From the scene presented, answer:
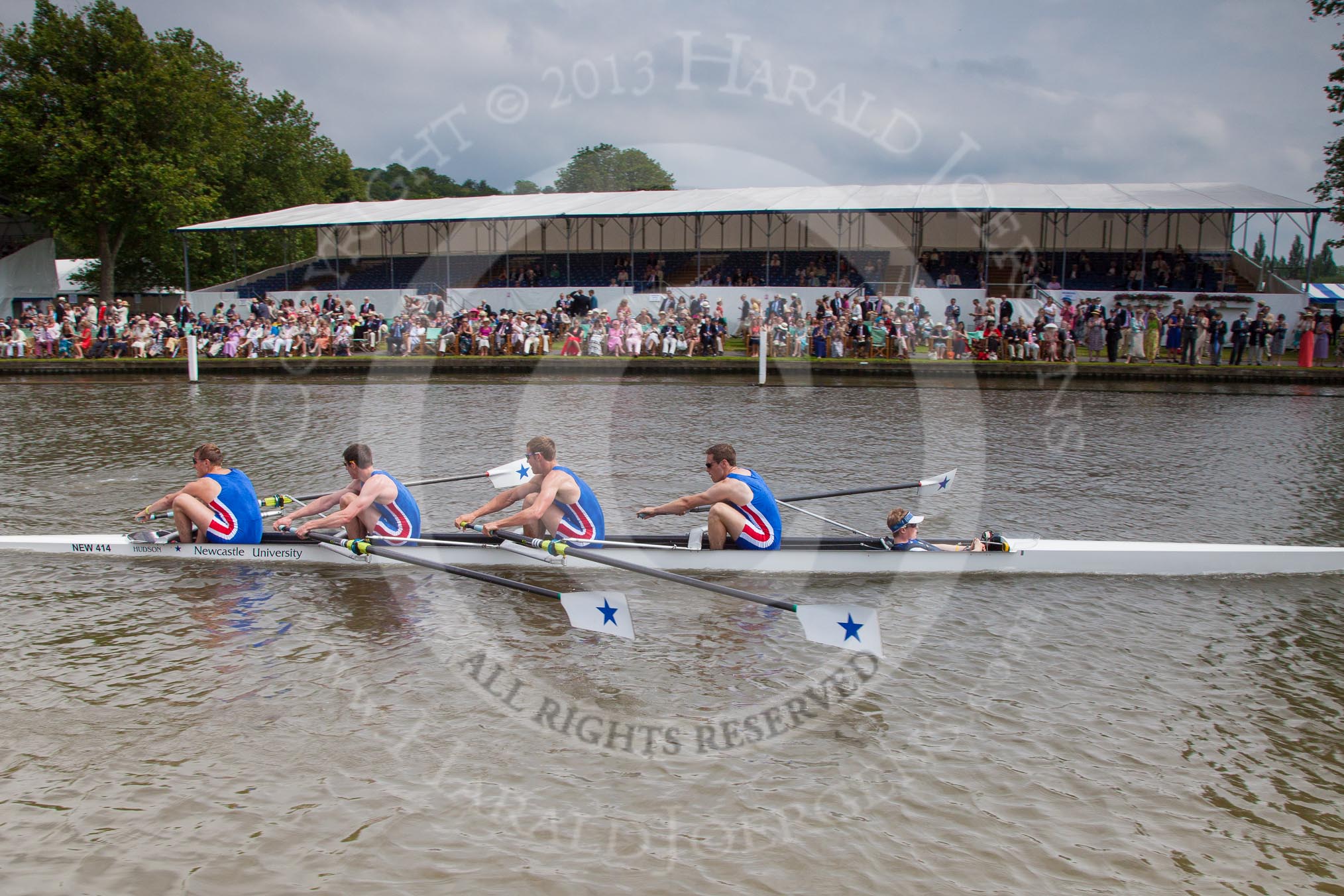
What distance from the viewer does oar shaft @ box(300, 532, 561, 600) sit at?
812 centimetres

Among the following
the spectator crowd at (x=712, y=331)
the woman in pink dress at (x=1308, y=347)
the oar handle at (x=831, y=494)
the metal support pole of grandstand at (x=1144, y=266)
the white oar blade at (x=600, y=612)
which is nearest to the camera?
the white oar blade at (x=600, y=612)

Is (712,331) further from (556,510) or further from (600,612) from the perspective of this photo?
(600,612)

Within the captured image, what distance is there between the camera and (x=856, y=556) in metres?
9.21

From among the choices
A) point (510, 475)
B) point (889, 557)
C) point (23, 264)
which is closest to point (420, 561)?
point (510, 475)

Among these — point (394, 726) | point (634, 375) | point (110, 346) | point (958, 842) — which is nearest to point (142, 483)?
point (394, 726)

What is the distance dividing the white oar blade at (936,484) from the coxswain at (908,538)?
8.43 feet

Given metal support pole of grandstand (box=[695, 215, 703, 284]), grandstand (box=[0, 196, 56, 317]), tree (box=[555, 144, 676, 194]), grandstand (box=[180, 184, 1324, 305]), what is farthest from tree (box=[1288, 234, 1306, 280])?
grandstand (box=[0, 196, 56, 317])

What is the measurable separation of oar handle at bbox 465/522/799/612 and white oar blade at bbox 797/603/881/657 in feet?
0.57

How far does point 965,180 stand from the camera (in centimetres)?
3681

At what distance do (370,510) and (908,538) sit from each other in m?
5.31

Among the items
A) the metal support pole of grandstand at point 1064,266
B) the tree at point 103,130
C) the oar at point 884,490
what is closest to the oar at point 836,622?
the oar at point 884,490

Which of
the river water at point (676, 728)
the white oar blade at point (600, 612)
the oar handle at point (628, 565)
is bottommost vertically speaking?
the river water at point (676, 728)

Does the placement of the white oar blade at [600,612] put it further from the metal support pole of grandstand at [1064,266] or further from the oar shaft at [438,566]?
the metal support pole of grandstand at [1064,266]

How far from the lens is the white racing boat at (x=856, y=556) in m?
9.18
